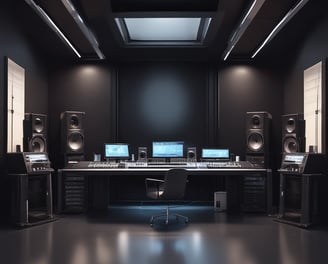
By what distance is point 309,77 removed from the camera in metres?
5.10

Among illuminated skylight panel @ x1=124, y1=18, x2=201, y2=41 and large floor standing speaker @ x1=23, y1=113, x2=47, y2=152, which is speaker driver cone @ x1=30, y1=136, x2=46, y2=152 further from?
illuminated skylight panel @ x1=124, y1=18, x2=201, y2=41

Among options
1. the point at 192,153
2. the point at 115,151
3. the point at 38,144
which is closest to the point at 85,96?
the point at 115,151

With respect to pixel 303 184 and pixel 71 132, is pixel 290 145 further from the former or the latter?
pixel 71 132

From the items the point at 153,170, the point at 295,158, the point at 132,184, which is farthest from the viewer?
the point at 132,184

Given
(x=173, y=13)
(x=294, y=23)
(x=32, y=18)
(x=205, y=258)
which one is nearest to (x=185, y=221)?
(x=205, y=258)

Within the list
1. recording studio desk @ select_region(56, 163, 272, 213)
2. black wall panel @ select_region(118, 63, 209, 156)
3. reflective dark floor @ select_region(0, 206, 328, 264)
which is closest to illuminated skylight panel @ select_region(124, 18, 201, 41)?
black wall panel @ select_region(118, 63, 209, 156)

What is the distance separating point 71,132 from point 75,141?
0.16 meters

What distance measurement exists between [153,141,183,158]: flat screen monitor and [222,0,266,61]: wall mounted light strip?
1724mm

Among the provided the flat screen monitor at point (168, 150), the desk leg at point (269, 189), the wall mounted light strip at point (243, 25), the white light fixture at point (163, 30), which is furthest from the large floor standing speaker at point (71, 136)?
the desk leg at point (269, 189)

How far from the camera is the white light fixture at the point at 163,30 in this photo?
4.76 meters

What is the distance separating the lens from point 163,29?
16.8ft

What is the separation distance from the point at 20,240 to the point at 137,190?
2.73m

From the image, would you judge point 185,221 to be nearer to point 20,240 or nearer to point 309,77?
point 20,240

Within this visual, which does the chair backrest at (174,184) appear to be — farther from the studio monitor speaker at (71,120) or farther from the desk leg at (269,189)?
the studio monitor speaker at (71,120)
